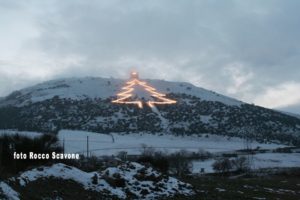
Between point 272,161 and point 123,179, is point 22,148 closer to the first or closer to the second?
point 123,179

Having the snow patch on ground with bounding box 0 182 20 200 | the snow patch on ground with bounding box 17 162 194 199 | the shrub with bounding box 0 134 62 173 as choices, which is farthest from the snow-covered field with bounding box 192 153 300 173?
the snow patch on ground with bounding box 0 182 20 200

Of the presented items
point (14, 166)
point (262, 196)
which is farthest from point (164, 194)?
point (14, 166)

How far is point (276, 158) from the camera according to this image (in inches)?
6265

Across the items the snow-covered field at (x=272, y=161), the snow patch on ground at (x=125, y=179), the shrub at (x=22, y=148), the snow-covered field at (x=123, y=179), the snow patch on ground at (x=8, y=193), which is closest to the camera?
the snow patch on ground at (x=8, y=193)

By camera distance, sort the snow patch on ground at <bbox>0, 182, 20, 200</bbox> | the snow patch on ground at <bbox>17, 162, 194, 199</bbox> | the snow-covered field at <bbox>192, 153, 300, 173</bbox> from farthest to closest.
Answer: the snow-covered field at <bbox>192, 153, 300, 173</bbox>, the snow patch on ground at <bbox>17, 162, 194, 199</bbox>, the snow patch on ground at <bbox>0, 182, 20, 200</bbox>

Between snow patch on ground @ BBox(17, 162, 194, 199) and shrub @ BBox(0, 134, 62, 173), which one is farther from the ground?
shrub @ BBox(0, 134, 62, 173)

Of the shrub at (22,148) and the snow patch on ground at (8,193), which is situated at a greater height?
the shrub at (22,148)

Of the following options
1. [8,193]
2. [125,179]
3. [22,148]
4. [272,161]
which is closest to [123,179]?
[125,179]

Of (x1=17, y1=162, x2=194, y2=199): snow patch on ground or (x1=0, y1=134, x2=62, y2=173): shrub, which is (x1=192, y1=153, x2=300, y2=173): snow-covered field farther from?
(x1=17, y1=162, x2=194, y2=199): snow patch on ground

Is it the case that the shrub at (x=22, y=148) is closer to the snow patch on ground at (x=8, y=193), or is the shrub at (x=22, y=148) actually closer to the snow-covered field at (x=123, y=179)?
the snow-covered field at (x=123, y=179)

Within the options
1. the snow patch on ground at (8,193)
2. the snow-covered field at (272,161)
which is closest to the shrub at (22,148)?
the snow patch on ground at (8,193)

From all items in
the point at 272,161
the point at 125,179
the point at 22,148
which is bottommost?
the point at 272,161

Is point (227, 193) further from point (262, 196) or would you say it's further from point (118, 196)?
point (118, 196)

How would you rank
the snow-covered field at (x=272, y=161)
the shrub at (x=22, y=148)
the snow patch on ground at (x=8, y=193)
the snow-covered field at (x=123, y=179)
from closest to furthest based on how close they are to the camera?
the snow patch on ground at (x=8, y=193)
the snow-covered field at (x=123, y=179)
the shrub at (x=22, y=148)
the snow-covered field at (x=272, y=161)
